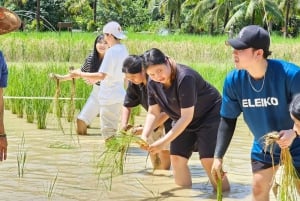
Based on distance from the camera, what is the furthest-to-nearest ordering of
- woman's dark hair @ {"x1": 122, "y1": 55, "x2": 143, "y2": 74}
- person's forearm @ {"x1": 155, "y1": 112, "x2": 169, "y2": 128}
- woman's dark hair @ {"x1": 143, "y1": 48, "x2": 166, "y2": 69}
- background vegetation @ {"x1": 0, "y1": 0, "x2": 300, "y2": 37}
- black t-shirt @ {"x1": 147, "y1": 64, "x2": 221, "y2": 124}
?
1. background vegetation @ {"x1": 0, "y1": 0, "x2": 300, "y2": 37}
2. woman's dark hair @ {"x1": 122, "y1": 55, "x2": 143, "y2": 74}
3. person's forearm @ {"x1": 155, "y1": 112, "x2": 169, "y2": 128}
4. black t-shirt @ {"x1": 147, "y1": 64, "x2": 221, "y2": 124}
5. woman's dark hair @ {"x1": 143, "y1": 48, "x2": 166, "y2": 69}

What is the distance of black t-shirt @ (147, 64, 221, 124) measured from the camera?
609cm

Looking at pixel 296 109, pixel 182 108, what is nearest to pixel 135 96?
pixel 182 108

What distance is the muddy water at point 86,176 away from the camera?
268 inches

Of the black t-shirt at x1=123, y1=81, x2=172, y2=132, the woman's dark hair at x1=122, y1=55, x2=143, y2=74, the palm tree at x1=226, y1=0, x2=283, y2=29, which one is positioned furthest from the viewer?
the palm tree at x1=226, y1=0, x2=283, y2=29

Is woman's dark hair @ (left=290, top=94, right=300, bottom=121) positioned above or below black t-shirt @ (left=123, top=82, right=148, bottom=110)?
above

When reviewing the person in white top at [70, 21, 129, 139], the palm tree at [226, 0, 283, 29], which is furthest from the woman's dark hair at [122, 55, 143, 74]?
the palm tree at [226, 0, 283, 29]

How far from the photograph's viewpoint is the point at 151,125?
6.55m

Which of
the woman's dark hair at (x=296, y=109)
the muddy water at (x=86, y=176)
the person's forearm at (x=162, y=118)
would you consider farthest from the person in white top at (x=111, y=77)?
the woman's dark hair at (x=296, y=109)

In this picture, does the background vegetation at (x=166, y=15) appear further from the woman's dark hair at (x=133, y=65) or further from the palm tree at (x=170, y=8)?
the woman's dark hair at (x=133, y=65)

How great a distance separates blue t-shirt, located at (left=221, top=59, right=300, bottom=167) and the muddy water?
1918 millimetres

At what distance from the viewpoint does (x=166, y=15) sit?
214 feet

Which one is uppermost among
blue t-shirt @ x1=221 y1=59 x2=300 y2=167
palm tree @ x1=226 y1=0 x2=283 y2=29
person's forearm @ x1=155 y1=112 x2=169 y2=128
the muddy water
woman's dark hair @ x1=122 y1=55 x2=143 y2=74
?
blue t-shirt @ x1=221 y1=59 x2=300 y2=167

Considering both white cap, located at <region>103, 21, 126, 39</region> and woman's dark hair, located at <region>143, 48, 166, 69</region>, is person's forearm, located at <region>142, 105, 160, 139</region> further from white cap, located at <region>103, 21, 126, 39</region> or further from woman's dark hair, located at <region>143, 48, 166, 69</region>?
white cap, located at <region>103, 21, 126, 39</region>

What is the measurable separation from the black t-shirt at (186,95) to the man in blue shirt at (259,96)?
1.15 metres
